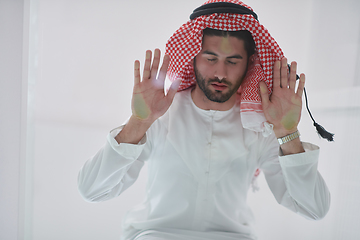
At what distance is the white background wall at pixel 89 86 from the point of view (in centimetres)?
171

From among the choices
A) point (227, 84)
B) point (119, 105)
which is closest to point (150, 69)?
point (227, 84)

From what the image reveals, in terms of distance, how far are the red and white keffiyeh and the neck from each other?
0.11 m

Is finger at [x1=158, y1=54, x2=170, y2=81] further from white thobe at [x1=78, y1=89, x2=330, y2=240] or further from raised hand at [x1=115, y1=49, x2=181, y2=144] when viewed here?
white thobe at [x1=78, y1=89, x2=330, y2=240]

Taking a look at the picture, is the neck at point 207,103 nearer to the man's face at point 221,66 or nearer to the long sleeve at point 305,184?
the man's face at point 221,66

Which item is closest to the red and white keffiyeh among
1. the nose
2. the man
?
the man

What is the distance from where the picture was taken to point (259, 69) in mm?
1307

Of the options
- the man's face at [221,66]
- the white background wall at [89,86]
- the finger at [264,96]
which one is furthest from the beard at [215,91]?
the white background wall at [89,86]

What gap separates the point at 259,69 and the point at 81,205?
5.08 feet

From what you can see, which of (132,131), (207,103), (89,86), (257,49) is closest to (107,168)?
(132,131)

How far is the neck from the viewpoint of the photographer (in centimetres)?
139

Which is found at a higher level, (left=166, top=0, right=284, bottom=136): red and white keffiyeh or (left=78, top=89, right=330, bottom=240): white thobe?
(left=166, top=0, right=284, bottom=136): red and white keffiyeh

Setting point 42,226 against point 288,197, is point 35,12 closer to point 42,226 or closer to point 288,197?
point 42,226

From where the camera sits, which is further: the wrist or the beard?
the beard

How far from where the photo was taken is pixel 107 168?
3.86 feet
